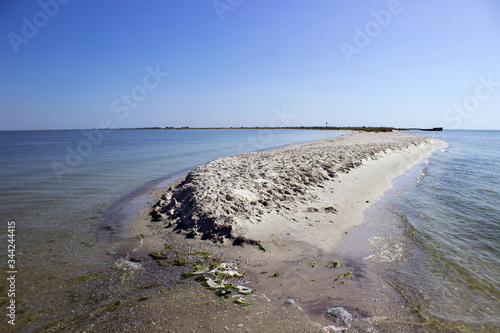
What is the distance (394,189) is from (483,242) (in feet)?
18.5

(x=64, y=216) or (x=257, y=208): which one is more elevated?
(x=257, y=208)

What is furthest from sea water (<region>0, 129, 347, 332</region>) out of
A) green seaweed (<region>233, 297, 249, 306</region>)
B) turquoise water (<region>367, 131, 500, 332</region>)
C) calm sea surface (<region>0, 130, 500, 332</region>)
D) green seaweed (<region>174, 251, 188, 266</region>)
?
turquoise water (<region>367, 131, 500, 332</region>)

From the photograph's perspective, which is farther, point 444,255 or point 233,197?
point 233,197

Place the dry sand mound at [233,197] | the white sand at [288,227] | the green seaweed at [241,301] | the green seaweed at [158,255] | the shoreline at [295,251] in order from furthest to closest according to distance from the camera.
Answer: the dry sand mound at [233,197] < the green seaweed at [158,255] < the white sand at [288,227] < the shoreline at [295,251] < the green seaweed at [241,301]

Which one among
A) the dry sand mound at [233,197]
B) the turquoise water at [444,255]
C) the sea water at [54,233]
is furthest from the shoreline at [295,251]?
the sea water at [54,233]

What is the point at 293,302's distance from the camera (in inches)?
156

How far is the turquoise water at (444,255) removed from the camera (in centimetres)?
396

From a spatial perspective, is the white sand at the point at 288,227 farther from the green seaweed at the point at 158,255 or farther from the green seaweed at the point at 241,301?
the green seaweed at the point at 158,255

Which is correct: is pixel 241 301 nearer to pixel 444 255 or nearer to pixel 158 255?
pixel 158 255

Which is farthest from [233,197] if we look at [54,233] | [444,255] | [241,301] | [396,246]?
[444,255]

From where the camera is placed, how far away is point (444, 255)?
591 cm

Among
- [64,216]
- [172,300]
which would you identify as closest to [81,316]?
[172,300]

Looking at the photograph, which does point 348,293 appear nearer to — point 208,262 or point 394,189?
point 208,262

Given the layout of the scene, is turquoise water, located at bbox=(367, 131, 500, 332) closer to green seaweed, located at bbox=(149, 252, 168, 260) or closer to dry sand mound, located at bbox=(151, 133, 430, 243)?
dry sand mound, located at bbox=(151, 133, 430, 243)
